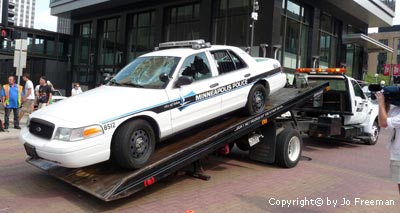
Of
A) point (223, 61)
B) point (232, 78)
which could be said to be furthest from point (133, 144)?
point (223, 61)

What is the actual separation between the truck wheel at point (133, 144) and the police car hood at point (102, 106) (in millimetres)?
217

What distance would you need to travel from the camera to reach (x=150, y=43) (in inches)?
1222

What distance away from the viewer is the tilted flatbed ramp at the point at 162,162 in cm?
589

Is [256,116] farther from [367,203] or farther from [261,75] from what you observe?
[367,203]

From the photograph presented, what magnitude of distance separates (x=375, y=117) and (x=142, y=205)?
966 cm

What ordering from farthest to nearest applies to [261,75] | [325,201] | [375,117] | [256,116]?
[375,117] → [261,75] → [256,116] → [325,201]

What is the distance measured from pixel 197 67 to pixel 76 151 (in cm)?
265

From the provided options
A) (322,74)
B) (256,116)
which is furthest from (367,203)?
(322,74)

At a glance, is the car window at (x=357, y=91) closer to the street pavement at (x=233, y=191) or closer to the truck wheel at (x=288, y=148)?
the street pavement at (x=233, y=191)

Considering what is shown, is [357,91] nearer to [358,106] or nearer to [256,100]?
[358,106]

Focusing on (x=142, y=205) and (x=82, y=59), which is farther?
(x=82, y=59)

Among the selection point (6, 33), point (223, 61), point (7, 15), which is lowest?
point (223, 61)

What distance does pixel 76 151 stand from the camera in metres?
5.75

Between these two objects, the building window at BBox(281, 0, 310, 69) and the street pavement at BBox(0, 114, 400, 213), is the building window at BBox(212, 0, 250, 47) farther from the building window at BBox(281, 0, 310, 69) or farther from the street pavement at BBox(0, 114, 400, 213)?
the street pavement at BBox(0, 114, 400, 213)
